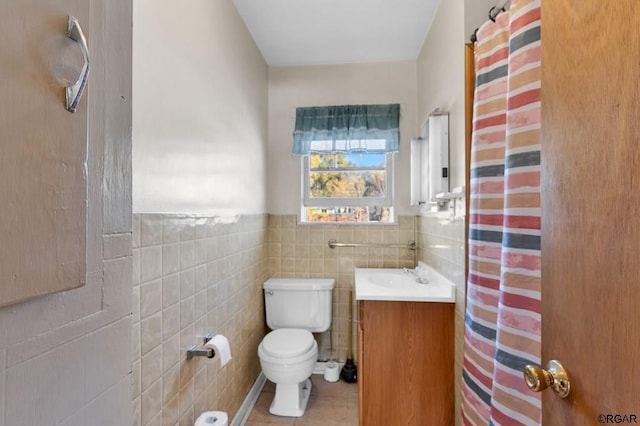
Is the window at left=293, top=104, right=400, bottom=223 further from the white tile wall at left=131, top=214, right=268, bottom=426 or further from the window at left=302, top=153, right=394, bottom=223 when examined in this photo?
the white tile wall at left=131, top=214, right=268, bottom=426

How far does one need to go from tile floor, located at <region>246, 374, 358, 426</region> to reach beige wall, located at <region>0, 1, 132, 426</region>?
155cm

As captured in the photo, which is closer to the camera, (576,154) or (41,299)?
(41,299)

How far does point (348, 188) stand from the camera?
Answer: 266 cm

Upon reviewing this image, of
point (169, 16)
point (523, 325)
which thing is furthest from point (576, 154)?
point (169, 16)

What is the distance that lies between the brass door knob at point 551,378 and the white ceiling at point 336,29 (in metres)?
2.02

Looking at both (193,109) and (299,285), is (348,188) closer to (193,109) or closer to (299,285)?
(299,285)

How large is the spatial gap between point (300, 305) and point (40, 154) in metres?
2.07

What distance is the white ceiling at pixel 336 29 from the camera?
191cm

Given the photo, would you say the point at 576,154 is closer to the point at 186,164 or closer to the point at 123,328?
the point at 123,328

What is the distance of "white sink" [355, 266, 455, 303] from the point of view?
159 cm

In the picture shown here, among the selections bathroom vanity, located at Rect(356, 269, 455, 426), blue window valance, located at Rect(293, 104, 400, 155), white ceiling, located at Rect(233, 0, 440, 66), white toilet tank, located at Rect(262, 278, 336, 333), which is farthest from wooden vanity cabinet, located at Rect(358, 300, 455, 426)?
white ceiling, located at Rect(233, 0, 440, 66)

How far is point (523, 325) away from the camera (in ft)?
3.09

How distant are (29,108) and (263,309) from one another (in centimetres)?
219

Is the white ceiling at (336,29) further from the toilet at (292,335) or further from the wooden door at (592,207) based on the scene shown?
the toilet at (292,335)
